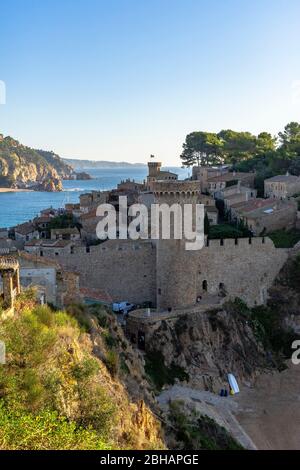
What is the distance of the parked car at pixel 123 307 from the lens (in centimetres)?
2202

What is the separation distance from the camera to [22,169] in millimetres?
146250

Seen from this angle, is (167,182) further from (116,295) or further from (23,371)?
(23,371)

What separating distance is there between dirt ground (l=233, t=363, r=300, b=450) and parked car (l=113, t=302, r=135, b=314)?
5551mm

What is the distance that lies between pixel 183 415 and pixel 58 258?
799 centimetres

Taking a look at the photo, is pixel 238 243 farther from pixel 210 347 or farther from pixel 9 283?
pixel 9 283

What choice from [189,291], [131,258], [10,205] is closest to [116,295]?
[131,258]

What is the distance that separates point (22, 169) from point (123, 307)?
130 m

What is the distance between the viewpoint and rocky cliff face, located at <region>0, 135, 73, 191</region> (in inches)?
5251

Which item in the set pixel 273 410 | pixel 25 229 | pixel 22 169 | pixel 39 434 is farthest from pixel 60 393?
pixel 22 169

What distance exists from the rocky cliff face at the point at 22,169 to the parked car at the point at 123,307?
10845 centimetres

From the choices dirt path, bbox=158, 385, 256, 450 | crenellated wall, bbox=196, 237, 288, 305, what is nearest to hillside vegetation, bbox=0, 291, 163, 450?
dirt path, bbox=158, 385, 256, 450

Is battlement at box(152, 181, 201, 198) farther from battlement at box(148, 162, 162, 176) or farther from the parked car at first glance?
battlement at box(148, 162, 162, 176)

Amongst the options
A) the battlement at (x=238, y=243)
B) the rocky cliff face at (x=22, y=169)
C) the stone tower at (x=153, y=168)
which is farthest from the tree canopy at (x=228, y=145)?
the rocky cliff face at (x=22, y=169)

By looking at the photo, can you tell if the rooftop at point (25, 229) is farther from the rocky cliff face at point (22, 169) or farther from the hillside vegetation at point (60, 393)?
the rocky cliff face at point (22, 169)
